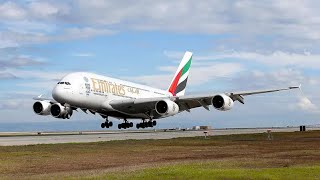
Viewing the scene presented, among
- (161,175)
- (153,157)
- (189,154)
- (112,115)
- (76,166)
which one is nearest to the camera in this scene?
(161,175)

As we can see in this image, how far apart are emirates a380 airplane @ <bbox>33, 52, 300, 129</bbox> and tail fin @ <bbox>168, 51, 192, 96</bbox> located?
8.20 m

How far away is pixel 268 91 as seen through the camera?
71.1 metres

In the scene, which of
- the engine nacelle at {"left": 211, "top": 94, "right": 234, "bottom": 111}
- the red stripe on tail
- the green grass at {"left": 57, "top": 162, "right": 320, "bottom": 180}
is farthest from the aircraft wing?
the green grass at {"left": 57, "top": 162, "right": 320, "bottom": 180}

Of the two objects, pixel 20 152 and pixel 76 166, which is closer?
pixel 76 166

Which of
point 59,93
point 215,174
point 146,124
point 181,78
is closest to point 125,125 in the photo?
point 146,124

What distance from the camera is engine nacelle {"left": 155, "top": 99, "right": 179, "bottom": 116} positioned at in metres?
67.3

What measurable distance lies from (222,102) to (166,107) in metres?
7.07

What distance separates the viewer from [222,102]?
64.8m

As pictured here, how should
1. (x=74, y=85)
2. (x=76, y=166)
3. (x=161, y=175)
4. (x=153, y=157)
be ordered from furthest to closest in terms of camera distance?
(x=74, y=85) < (x=153, y=157) < (x=76, y=166) < (x=161, y=175)

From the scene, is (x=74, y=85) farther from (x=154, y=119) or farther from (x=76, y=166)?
(x=76, y=166)

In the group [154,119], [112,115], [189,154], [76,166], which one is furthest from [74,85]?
[76,166]

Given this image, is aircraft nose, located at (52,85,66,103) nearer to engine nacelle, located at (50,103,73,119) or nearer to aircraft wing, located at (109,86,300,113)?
engine nacelle, located at (50,103,73,119)

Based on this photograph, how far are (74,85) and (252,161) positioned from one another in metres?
37.1

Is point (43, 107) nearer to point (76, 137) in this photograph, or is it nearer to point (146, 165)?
point (76, 137)
